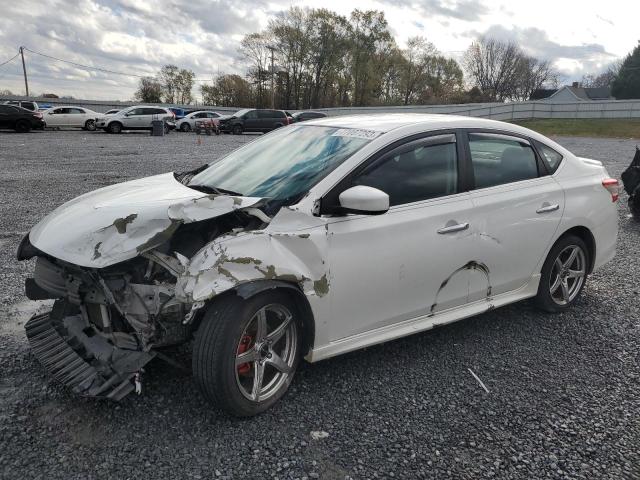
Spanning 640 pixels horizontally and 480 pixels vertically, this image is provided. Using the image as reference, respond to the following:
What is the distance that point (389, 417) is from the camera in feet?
9.43

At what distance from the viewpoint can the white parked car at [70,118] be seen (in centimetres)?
2756

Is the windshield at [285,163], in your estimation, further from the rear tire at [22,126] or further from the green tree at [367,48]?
the green tree at [367,48]

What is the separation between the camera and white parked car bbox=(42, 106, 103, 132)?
1085 inches

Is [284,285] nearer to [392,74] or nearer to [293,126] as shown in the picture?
[293,126]

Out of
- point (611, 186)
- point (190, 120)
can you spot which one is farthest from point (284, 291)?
point (190, 120)

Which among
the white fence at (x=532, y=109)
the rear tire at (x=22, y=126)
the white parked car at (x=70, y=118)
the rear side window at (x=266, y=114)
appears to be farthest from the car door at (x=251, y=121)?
the white fence at (x=532, y=109)

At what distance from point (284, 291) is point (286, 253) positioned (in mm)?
216

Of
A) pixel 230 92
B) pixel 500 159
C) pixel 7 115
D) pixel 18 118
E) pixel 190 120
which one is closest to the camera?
pixel 500 159

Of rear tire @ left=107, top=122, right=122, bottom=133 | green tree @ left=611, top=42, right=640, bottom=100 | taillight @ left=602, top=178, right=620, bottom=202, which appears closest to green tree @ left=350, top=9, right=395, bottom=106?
green tree @ left=611, top=42, right=640, bottom=100

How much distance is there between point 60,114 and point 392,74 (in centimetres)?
4952

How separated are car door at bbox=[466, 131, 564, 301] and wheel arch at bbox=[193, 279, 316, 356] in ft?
4.39

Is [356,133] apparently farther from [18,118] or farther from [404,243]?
[18,118]

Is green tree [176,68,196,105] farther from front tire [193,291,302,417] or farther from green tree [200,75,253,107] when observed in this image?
front tire [193,291,302,417]

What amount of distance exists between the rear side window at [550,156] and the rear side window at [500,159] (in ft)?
0.35
